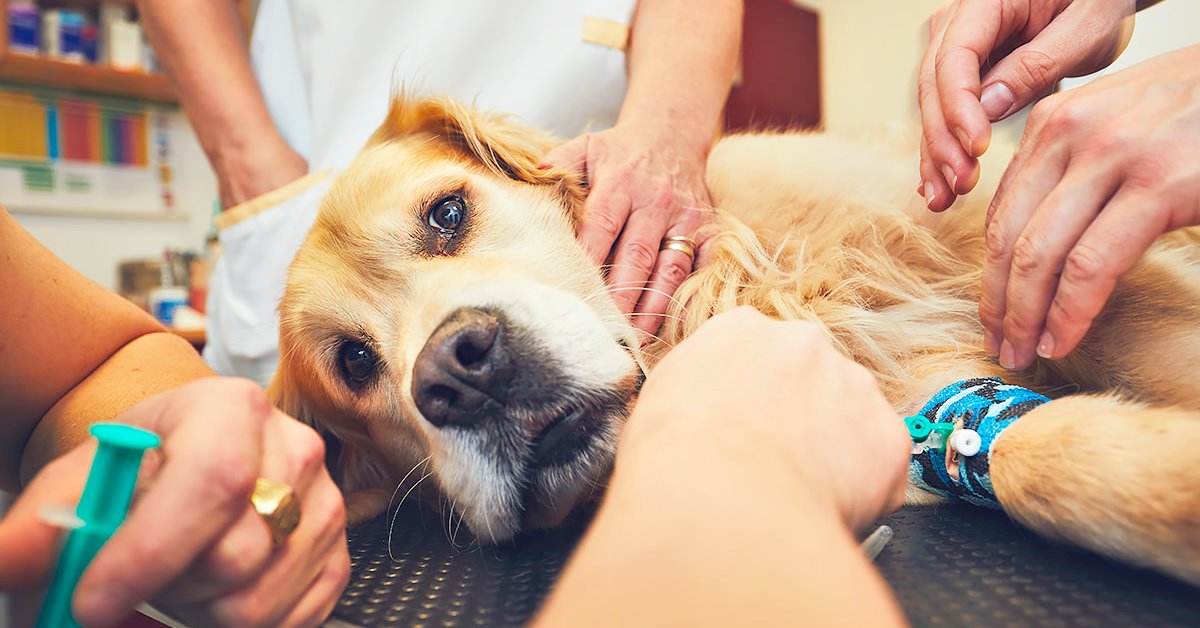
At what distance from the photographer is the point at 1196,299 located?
77 centimetres

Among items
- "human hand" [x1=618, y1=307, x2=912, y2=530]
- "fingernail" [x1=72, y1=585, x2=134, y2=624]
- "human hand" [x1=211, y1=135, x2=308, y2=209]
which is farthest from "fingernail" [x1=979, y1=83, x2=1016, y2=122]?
"human hand" [x1=211, y1=135, x2=308, y2=209]

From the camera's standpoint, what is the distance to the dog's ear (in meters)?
1.16

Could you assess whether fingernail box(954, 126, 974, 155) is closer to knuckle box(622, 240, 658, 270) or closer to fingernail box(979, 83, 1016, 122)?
fingernail box(979, 83, 1016, 122)

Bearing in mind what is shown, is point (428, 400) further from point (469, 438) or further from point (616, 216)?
point (616, 216)

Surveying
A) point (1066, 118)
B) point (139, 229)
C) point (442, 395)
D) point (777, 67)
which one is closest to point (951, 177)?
point (1066, 118)

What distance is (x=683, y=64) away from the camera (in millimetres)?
1348

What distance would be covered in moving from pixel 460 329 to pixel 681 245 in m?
0.39

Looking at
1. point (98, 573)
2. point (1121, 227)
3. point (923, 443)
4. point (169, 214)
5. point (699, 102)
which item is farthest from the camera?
point (169, 214)

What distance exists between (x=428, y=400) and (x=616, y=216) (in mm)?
399

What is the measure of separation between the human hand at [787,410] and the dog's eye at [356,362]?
682 millimetres

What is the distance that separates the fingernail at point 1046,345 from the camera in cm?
71

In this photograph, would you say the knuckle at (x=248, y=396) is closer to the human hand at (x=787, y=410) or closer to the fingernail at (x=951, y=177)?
the human hand at (x=787, y=410)

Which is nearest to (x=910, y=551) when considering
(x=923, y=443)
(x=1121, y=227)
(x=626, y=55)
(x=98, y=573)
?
(x=923, y=443)

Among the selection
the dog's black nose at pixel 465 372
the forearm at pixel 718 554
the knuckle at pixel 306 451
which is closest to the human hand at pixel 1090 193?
the forearm at pixel 718 554
